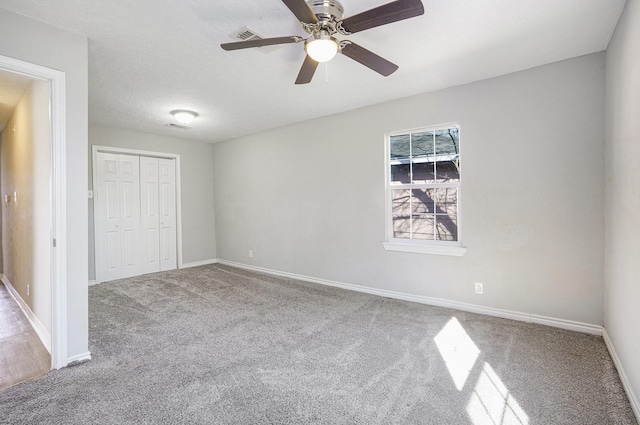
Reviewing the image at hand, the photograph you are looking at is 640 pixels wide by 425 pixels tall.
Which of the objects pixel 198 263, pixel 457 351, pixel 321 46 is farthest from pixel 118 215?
pixel 457 351

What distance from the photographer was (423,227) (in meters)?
3.66

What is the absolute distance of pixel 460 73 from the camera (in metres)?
2.98

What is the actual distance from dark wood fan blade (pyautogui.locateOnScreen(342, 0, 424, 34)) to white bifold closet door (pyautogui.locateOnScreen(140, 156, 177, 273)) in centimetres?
476

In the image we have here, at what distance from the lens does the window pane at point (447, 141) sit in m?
3.41

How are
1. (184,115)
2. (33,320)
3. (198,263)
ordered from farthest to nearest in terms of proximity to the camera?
(198,263) < (184,115) < (33,320)

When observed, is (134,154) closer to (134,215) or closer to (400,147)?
(134,215)

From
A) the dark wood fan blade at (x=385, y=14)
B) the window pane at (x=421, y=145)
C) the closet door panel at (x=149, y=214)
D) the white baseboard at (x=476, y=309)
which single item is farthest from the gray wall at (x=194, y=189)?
the dark wood fan blade at (x=385, y=14)

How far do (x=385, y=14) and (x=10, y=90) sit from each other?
372 centimetres

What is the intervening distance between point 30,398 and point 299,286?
2906mm

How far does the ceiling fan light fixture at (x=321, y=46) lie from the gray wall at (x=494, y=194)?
192 centimetres

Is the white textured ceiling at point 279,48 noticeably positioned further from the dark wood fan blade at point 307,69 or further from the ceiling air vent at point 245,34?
the dark wood fan blade at point 307,69

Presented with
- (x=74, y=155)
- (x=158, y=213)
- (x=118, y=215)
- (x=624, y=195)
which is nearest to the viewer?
(x=624, y=195)

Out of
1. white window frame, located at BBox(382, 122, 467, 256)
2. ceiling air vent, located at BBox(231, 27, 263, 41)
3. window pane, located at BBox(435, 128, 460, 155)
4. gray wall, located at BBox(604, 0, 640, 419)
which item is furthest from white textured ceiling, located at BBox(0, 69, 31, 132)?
gray wall, located at BBox(604, 0, 640, 419)

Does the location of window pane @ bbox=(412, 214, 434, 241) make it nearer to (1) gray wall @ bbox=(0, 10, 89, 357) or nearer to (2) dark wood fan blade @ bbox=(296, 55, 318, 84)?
(2) dark wood fan blade @ bbox=(296, 55, 318, 84)
